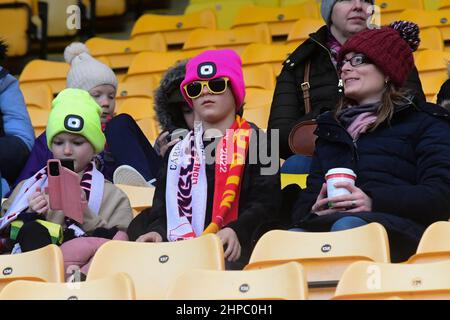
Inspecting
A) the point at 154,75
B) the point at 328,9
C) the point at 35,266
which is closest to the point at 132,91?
the point at 154,75

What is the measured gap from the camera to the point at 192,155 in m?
5.72

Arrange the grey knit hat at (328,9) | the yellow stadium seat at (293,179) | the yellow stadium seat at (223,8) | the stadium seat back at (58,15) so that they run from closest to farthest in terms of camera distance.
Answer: the yellow stadium seat at (293,179) < the grey knit hat at (328,9) < the yellow stadium seat at (223,8) < the stadium seat back at (58,15)

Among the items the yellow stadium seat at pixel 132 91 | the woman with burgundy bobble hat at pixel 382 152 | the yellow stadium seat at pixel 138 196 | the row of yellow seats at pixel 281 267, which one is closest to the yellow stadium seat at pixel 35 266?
the row of yellow seats at pixel 281 267

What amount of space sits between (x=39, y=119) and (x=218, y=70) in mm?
2635

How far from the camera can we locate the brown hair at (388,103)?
17.8 ft

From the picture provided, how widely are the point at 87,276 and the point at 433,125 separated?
1456 millimetres

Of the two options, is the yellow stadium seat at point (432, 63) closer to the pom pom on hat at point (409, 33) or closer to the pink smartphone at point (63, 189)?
the pom pom on hat at point (409, 33)

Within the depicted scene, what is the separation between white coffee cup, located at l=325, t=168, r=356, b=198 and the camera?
16.7 feet

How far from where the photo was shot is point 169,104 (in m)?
6.74

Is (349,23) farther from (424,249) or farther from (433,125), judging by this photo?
(424,249)

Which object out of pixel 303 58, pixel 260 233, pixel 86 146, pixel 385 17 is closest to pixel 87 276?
pixel 260 233

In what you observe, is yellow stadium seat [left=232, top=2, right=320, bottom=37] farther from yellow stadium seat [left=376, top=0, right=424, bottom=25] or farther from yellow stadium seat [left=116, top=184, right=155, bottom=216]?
yellow stadium seat [left=116, top=184, right=155, bottom=216]

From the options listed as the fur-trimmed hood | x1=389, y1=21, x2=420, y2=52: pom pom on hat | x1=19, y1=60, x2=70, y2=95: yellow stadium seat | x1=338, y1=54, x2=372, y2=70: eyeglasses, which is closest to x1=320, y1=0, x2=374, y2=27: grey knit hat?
x1=389, y1=21, x2=420, y2=52: pom pom on hat

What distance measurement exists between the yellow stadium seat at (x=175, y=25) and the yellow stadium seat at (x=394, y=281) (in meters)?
5.37
